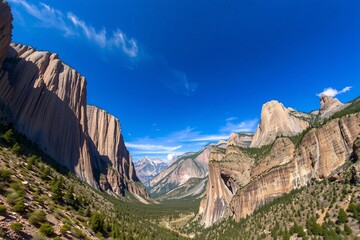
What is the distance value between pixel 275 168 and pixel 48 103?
382 feet

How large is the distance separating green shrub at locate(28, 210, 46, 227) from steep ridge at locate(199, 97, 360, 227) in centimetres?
7869

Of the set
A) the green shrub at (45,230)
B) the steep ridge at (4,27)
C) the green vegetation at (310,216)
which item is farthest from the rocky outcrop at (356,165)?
the steep ridge at (4,27)

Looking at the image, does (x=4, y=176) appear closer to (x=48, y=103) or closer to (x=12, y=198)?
(x=12, y=198)

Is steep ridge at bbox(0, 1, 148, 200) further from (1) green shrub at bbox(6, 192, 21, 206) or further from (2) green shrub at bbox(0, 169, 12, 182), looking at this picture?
(1) green shrub at bbox(6, 192, 21, 206)

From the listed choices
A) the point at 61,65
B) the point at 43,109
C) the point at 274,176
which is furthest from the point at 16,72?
the point at 274,176

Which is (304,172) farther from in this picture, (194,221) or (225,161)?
(194,221)

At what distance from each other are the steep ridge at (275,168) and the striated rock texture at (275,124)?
31638mm

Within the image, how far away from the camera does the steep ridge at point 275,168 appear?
76.2 metres

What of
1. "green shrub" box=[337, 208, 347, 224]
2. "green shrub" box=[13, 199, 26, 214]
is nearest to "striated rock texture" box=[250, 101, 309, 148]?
"green shrub" box=[337, 208, 347, 224]

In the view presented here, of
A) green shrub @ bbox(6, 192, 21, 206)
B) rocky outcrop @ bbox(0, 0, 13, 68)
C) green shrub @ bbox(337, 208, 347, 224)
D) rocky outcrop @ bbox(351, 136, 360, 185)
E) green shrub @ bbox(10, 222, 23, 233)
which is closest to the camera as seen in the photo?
green shrub @ bbox(10, 222, 23, 233)

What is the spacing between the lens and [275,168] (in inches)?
4008

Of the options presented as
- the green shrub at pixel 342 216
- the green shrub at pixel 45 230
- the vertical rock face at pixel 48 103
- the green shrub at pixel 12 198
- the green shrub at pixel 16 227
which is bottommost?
the green shrub at pixel 45 230

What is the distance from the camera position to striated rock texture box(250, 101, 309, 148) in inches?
6693

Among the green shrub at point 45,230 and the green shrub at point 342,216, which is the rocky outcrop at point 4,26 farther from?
the green shrub at point 342,216
